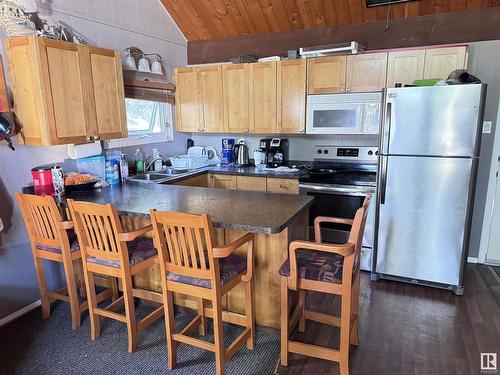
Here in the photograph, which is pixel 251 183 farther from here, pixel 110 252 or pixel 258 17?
pixel 110 252

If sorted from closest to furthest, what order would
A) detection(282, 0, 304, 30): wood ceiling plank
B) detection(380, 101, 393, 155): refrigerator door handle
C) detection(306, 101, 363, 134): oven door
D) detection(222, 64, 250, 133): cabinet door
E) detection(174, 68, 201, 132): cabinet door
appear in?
detection(380, 101, 393, 155): refrigerator door handle → detection(306, 101, 363, 134): oven door → detection(282, 0, 304, 30): wood ceiling plank → detection(222, 64, 250, 133): cabinet door → detection(174, 68, 201, 132): cabinet door

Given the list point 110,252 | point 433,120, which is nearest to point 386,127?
point 433,120

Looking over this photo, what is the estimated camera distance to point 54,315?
8.93 ft

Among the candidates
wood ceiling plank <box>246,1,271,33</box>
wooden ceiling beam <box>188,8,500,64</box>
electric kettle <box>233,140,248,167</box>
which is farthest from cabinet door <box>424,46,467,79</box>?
electric kettle <box>233,140,248,167</box>

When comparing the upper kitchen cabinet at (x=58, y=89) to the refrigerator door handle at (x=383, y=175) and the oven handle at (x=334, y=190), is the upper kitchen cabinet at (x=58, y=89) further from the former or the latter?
the refrigerator door handle at (x=383, y=175)

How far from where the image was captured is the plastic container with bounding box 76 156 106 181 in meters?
3.13

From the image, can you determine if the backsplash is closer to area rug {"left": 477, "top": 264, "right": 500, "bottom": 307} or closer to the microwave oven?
the microwave oven

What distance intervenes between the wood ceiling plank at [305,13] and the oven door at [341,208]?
1.76 m

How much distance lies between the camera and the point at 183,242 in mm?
1864

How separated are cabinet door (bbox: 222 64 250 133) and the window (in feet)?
2.52

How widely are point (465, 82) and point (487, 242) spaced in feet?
5.67

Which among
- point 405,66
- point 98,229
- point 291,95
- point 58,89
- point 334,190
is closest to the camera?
point 98,229

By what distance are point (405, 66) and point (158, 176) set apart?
2.63 m

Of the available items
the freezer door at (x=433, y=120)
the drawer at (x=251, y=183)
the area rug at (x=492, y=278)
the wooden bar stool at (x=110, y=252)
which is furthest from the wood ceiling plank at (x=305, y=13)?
the area rug at (x=492, y=278)
